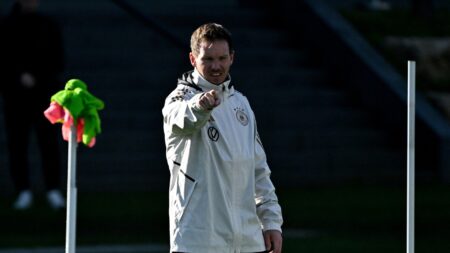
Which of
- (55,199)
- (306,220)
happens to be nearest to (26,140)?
(55,199)

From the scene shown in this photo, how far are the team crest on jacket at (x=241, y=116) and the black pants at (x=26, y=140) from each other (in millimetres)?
7194

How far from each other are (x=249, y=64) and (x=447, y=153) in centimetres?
280

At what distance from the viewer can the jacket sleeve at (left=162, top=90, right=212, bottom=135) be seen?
6.04m

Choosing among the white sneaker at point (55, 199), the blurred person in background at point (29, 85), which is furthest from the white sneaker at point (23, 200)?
the white sneaker at point (55, 199)

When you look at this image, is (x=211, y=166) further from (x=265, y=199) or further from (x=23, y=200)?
(x=23, y=200)

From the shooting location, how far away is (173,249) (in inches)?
248

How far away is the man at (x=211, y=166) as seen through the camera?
6270mm

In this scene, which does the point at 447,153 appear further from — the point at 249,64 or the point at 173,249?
the point at 173,249

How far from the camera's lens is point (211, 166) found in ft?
20.6

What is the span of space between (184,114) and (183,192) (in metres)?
0.37

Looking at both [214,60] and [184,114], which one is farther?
[214,60]

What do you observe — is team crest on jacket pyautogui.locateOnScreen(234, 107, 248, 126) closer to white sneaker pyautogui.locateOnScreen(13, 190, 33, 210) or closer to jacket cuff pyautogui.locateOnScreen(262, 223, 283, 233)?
jacket cuff pyautogui.locateOnScreen(262, 223, 283, 233)

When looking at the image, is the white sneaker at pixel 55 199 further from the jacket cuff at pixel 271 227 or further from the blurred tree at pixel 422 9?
the blurred tree at pixel 422 9

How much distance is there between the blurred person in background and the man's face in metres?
7.18
